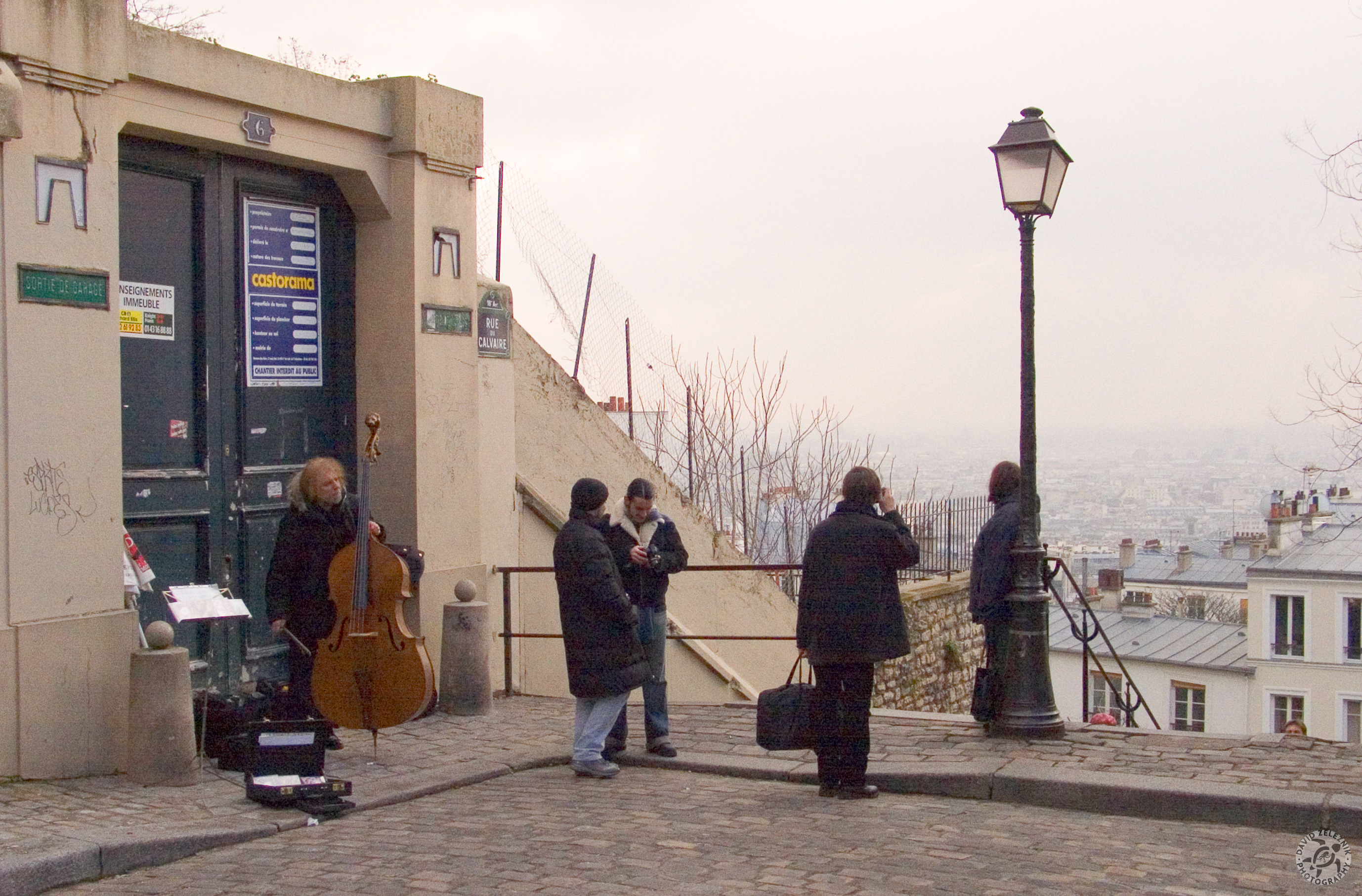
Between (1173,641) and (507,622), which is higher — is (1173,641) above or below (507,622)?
below

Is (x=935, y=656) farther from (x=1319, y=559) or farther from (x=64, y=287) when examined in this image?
(x=1319, y=559)

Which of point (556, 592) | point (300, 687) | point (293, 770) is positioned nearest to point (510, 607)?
point (556, 592)

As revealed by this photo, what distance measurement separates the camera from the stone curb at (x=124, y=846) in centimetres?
534

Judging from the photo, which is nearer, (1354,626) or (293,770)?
(293,770)

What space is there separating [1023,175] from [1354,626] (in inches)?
1374

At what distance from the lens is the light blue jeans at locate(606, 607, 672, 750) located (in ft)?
26.4

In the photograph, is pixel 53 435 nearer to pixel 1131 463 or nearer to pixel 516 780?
pixel 516 780

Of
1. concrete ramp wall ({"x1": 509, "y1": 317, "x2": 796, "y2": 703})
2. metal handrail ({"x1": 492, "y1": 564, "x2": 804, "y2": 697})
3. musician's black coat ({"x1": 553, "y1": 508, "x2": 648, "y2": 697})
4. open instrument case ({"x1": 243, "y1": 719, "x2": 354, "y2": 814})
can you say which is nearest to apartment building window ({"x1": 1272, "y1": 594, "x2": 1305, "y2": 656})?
concrete ramp wall ({"x1": 509, "y1": 317, "x2": 796, "y2": 703})

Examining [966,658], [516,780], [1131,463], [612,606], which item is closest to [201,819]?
[516,780]

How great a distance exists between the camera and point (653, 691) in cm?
807

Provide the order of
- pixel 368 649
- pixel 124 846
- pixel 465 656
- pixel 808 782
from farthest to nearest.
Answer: pixel 465 656, pixel 808 782, pixel 368 649, pixel 124 846

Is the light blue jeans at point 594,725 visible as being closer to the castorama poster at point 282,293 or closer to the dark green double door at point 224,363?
the dark green double door at point 224,363

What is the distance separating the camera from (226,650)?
8.45 m

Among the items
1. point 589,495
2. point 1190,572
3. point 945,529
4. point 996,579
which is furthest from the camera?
point 1190,572
